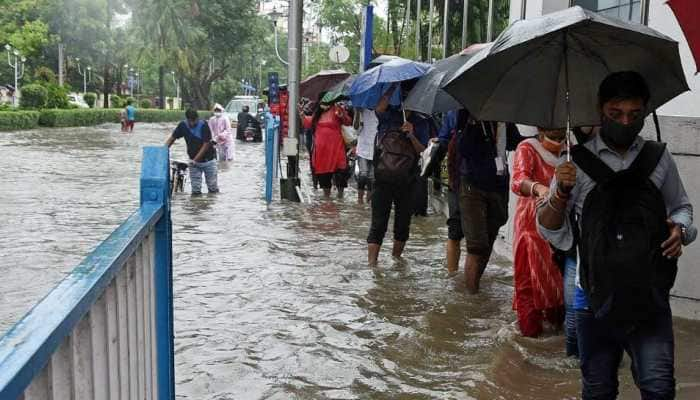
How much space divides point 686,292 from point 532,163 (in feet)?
5.68

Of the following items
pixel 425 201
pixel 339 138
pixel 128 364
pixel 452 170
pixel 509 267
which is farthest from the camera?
pixel 339 138

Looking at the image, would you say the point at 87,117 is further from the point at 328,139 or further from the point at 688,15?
the point at 688,15

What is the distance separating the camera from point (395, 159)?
705 centimetres

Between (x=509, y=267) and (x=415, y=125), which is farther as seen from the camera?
(x=509, y=267)

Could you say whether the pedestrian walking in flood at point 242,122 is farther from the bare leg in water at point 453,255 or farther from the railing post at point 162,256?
the railing post at point 162,256

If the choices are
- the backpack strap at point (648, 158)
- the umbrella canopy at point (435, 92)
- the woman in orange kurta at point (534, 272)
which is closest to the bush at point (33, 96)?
the umbrella canopy at point (435, 92)

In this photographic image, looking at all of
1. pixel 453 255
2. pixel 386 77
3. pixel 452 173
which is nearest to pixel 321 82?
pixel 386 77

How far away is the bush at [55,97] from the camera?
4012cm

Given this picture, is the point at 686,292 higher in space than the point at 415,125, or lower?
lower

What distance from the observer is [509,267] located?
773 centimetres

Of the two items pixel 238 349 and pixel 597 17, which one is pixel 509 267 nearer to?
pixel 238 349

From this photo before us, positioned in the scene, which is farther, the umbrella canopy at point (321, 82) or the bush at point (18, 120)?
the bush at point (18, 120)

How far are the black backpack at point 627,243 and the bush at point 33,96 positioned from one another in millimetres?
39298

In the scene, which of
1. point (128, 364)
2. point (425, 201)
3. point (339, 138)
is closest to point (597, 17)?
point (128, 364)
